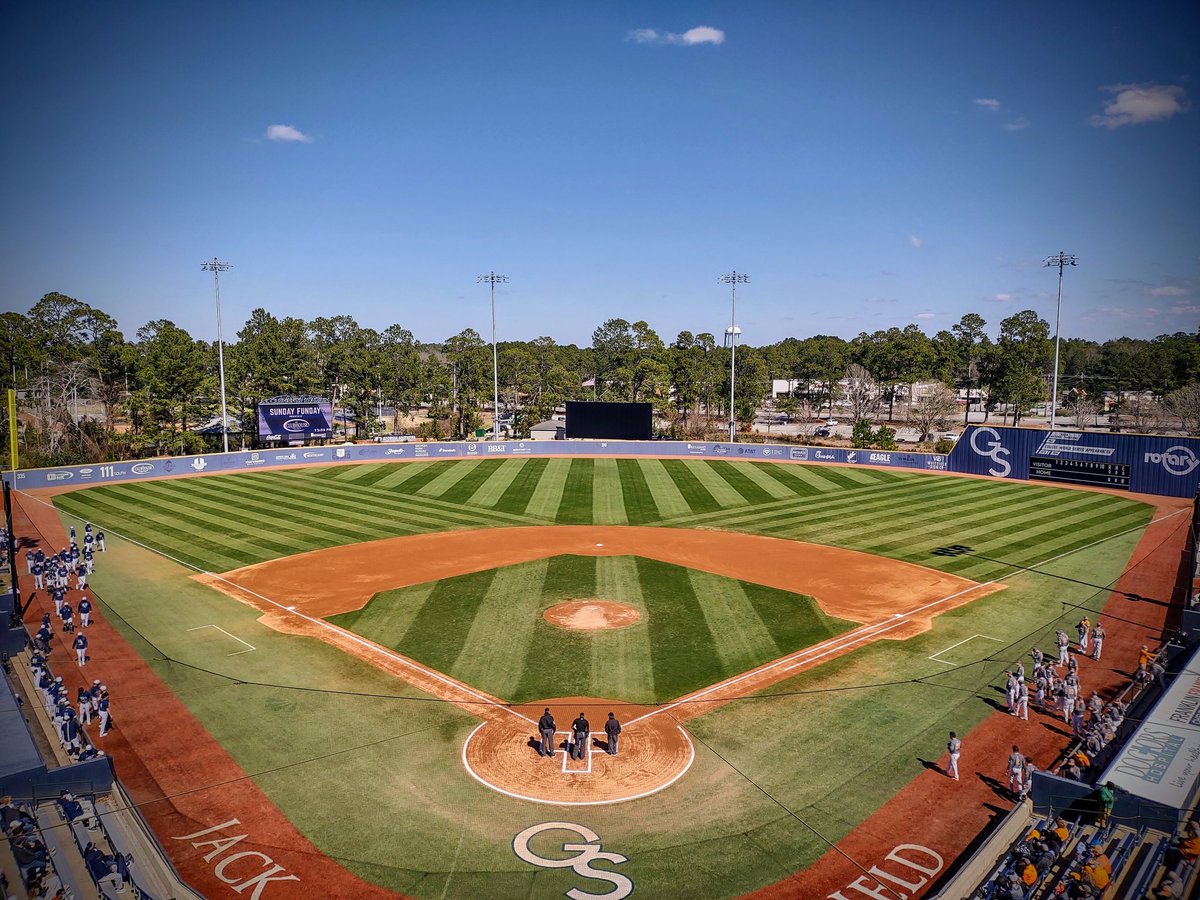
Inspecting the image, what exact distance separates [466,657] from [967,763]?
13.6m

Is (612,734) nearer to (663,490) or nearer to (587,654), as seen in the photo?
(587,654)

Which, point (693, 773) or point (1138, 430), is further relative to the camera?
point (1138, 430)

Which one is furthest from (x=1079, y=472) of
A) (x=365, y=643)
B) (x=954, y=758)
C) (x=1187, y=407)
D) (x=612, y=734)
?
(x=365, y=643)

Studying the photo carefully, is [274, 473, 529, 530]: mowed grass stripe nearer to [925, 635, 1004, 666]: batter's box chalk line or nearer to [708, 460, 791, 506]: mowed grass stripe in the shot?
[708, 460, 791, 506]: mowed grass stripe

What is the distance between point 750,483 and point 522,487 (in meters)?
16.7

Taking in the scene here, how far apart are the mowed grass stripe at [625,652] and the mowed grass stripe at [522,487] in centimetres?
1547

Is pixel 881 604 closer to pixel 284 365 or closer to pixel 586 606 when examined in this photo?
pixel 586 606

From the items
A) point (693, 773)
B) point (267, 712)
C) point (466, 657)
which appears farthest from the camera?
point (466, 657)

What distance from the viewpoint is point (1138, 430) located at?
247ft

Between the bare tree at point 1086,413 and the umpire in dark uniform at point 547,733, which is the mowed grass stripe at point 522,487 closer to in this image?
the umpire in dark uniform at point 547,733

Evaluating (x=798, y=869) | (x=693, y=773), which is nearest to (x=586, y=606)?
(x=693, y=773)

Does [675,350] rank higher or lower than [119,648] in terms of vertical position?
higher

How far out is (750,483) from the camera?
172ft

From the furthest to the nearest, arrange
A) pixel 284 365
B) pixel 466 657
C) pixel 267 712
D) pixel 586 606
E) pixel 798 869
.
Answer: pixel 284 365, pixel 586 606, pixel 466 657, pixel 267 712, pixel 798 869
